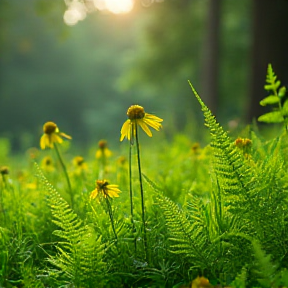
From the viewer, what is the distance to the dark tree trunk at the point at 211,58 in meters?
9.81

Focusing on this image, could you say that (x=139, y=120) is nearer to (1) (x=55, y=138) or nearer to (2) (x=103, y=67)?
(1) (x=55, y=138)

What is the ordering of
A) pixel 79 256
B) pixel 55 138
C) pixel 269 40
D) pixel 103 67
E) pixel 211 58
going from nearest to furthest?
1. pixel 79 256
2. pixel 55 138
3. pixel 269 40
4. pixel 211 58
5. pixel 103 67

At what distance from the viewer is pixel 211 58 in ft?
33.3

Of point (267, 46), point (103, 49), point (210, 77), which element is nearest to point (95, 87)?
point (103, 49)

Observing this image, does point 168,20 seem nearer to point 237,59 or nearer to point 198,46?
point 198,46

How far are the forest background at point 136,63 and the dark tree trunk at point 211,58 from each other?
22mm

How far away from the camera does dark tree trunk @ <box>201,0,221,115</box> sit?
9.81m

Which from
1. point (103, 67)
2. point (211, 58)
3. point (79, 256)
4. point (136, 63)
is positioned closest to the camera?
point (79, 256)

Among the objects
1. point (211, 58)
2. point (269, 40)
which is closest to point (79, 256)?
point (269, 40)

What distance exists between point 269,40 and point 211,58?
9.86 feet

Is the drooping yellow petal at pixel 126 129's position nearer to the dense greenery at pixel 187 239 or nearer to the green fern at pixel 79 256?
the dense greenery at pixel 187 239

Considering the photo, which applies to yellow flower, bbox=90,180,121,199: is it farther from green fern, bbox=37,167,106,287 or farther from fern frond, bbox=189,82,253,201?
fern frond, bbox=189,82,253,201

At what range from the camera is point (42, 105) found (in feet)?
117

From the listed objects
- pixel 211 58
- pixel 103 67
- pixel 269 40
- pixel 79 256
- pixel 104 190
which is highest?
pixel 103 67
